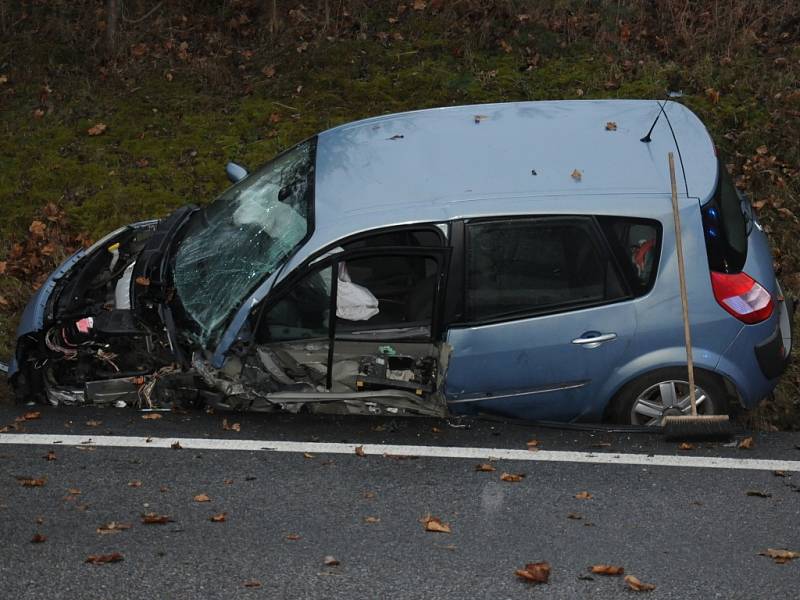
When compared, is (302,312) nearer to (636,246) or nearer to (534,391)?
(534,391)

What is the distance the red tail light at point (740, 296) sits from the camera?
618 centimetres

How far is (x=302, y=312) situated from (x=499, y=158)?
149 cm

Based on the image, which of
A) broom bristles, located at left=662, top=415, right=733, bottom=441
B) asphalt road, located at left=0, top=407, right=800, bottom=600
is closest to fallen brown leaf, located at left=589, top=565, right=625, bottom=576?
asphalt road, located at left=0, top=407, right=800, bottom=600

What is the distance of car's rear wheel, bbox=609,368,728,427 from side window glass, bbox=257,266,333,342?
1.80 meters

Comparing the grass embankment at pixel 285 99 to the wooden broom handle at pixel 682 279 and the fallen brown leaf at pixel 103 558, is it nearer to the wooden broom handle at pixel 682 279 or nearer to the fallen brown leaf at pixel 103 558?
the wooden broom handle at pixel 682 279

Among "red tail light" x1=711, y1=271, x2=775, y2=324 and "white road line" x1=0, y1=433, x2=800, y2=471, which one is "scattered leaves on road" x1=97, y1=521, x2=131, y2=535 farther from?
"red tail light" x1=711, y1=271, x2=775, y2=324

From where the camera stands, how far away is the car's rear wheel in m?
6.31

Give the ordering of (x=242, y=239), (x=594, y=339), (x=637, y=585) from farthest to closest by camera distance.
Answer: (x=242, y=239) < (x=594, y=339) < (x=637, y=585)

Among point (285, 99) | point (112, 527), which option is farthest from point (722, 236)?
point (285, 99)

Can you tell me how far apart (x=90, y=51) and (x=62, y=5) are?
104cm

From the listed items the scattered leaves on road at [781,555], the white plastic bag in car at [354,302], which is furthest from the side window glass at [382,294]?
the scattered leaves on road at [781,555]

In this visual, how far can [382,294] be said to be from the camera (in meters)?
6.34

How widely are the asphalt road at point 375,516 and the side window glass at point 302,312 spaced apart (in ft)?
2.08

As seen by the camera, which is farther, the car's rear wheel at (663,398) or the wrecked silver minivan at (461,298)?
the car's rear wheel at (663,398)
